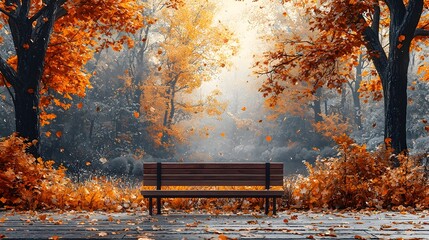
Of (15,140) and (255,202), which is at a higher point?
(15,140)

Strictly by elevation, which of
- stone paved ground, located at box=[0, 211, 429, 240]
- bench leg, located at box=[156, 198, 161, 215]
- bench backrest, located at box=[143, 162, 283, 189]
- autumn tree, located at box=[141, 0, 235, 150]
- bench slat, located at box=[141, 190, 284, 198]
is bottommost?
stone paved ground, located at box=[0, 211, 429, 240]

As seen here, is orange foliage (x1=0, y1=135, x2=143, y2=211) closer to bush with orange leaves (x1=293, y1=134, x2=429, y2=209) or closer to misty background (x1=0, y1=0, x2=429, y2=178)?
bush with orange leaves (x1=293, y1=134, x2=429, y2=209)

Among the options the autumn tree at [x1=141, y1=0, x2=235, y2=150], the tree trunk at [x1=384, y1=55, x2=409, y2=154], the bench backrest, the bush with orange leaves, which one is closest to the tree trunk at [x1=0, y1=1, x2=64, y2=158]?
the bench backrest

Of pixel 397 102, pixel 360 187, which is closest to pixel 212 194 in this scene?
pixel 360 187

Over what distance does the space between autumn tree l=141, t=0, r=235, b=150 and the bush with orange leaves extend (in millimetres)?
17550

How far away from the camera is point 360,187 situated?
985 centimetres

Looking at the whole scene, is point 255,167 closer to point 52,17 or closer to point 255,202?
point 255,202

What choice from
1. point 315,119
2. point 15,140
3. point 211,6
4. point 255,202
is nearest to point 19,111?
point 15,140

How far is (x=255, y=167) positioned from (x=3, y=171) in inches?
177

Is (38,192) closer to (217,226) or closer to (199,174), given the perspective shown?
(199,174)

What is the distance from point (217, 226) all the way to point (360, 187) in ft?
11.7

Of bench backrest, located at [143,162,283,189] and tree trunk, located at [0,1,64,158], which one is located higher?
tree trunk, located at [0,1,64,158]

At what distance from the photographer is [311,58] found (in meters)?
12.8

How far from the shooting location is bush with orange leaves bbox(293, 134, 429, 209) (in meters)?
9.79
